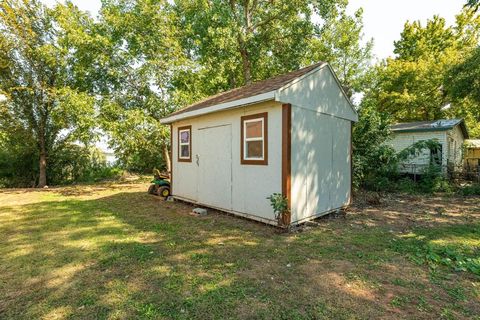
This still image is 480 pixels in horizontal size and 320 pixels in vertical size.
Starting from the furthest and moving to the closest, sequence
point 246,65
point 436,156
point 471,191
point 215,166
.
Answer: point 246,65, point 436,156, point 471,191, point 215,166

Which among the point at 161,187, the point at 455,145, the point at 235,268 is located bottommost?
the point at 235,268

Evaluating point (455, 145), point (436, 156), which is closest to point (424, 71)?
point (455, 145)

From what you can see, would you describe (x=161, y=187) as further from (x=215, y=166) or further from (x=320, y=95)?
(x=320, y=95)

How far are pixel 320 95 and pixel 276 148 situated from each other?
1932 millimetres

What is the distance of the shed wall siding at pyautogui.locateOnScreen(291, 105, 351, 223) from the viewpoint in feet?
17.0

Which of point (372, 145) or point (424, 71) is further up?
point (424, 71)

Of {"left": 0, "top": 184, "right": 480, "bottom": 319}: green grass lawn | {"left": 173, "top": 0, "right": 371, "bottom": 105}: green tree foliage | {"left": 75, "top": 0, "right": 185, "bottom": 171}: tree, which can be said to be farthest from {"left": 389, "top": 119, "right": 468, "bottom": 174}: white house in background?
{"left": 75, "top": 0, "right": 185, "bottom": 171}: tree

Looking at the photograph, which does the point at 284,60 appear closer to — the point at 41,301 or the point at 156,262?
the point at 156,262

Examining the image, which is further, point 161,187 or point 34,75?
point 34,75

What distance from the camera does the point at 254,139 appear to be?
18.3 ft

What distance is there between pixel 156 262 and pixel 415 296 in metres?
3.24

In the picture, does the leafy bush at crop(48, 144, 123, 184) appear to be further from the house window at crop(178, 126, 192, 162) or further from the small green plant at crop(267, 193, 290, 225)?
the small green plant at crop(267, 193, 290, 225)

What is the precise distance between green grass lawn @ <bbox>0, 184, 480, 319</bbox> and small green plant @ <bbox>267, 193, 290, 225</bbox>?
13.0 inches

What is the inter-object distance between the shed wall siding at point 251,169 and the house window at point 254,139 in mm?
110
